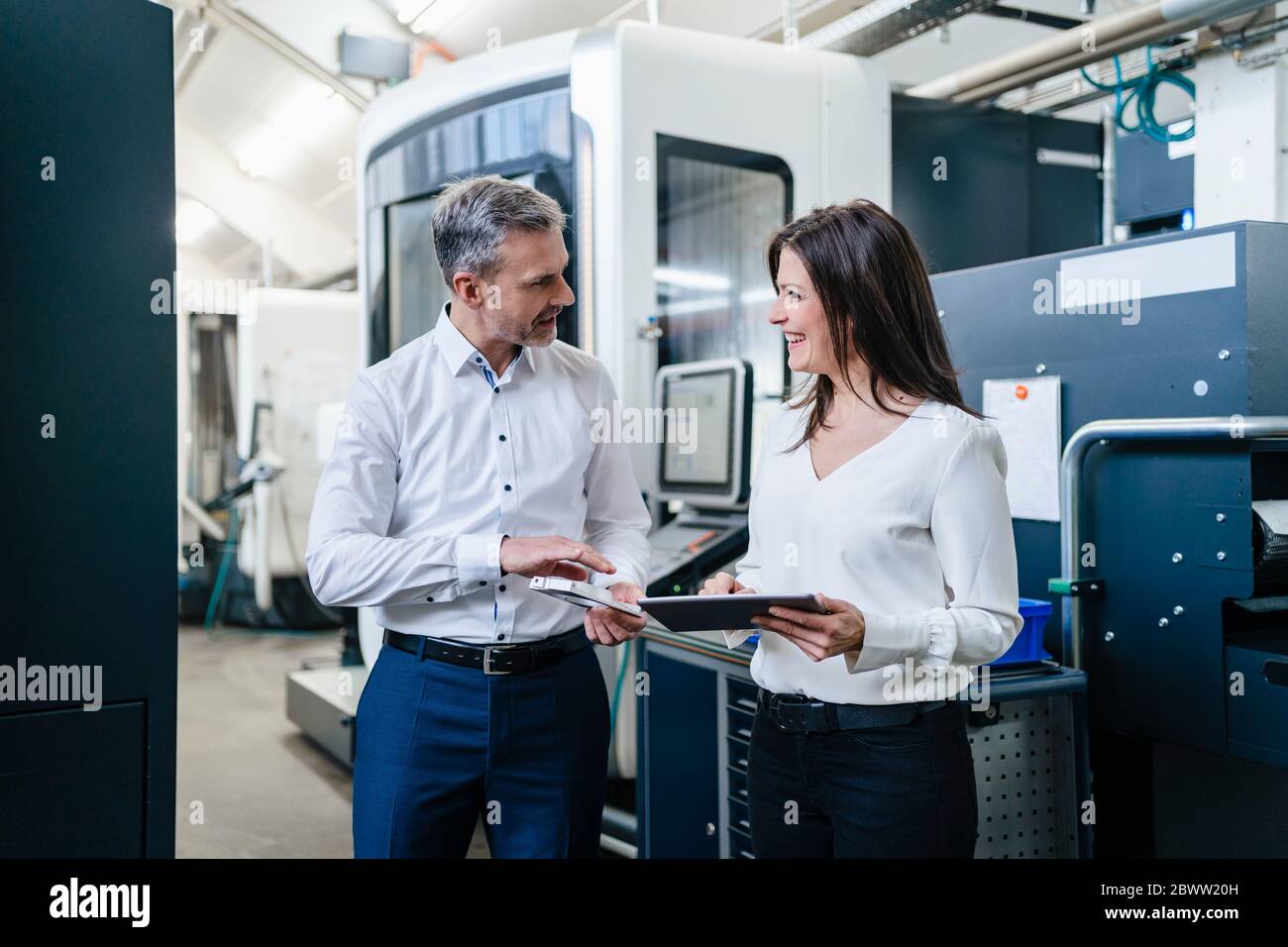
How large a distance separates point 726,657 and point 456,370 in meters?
0.94

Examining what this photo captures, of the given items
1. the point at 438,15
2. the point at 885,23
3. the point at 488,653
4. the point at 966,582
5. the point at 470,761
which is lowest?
the point at 470,761

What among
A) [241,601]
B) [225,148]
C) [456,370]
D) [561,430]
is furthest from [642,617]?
[225,148]

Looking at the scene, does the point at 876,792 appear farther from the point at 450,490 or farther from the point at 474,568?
the point at 450,490

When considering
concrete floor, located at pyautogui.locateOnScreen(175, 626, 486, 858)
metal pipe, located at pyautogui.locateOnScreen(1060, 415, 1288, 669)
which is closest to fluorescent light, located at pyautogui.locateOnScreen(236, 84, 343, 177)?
concrete floor, located at pyautogui.locateOnScreen(175, 626, 486, 858)

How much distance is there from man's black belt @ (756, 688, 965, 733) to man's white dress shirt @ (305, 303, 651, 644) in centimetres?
32

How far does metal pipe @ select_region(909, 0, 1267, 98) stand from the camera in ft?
8.33

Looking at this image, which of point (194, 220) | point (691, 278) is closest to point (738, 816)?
point (691, 278)

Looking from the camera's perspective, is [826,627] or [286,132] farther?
[286,132]

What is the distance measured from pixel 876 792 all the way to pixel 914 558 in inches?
11.1

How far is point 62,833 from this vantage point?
140cm

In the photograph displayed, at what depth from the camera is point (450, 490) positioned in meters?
1.48

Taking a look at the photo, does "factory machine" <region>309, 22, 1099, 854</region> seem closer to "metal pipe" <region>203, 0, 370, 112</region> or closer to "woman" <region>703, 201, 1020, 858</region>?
"woman" <region>703, 201, 1020, 858</region>

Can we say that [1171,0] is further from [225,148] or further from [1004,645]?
[225,148]

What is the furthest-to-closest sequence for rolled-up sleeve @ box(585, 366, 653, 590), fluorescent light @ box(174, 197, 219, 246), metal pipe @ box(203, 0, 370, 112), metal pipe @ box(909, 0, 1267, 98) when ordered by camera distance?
fluorescent light @ box(174, 197, 219, 246), metal pipe @ box(203, 0, 370, 112), metal pipe @ box(909, 0, 1267, 98), rolled-up sleeve @ box(585, 366, 653, 590)
